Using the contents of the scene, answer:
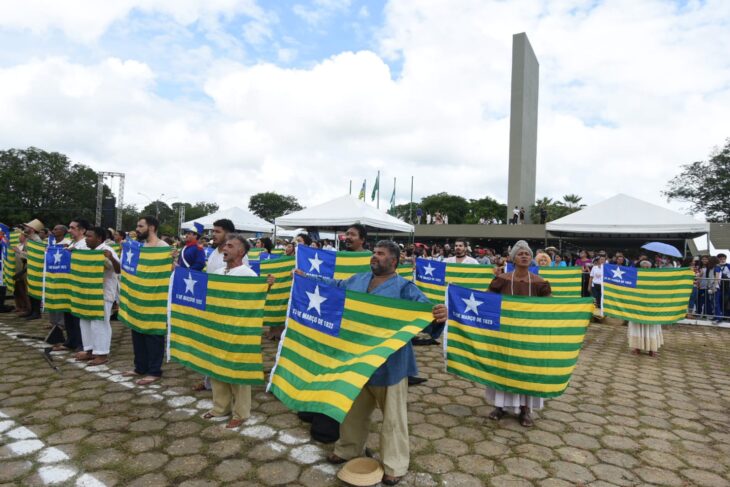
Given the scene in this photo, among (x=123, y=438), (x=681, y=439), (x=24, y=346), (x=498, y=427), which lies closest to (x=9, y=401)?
(x=123, y=438)

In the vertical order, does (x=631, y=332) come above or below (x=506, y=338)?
below

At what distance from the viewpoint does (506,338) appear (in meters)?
4.06

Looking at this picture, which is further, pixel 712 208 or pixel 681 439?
pixel 712 208

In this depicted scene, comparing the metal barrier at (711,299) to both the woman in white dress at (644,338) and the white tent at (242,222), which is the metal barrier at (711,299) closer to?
the woman in white dress at (644,338)

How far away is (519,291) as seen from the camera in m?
4.34

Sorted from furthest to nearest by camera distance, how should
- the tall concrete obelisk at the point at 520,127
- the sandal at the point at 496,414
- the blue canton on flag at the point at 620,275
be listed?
1. the tall concrete obelisk at the point at 520,127
2. the blue canton on flag at the point at 620,275
3. the sandal at the point at 496,414

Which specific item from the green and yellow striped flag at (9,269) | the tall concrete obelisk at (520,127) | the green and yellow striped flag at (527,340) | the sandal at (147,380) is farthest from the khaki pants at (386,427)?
the tall concrete obelisk at (520,127)

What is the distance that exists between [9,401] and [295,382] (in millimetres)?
3123

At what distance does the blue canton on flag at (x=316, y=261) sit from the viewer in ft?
22.5

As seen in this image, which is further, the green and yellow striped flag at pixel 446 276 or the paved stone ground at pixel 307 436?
the green and yellow striped flag at pixel 446 276

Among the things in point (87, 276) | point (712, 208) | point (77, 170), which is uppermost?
point (77, 170)

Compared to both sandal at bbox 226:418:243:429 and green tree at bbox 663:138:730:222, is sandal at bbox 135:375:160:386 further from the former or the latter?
green tree at bbox 663:138:730:222

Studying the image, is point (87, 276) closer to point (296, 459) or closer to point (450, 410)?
point (296, 459)

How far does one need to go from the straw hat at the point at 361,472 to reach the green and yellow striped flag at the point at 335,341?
1.66 feet
